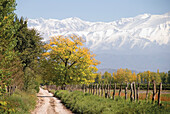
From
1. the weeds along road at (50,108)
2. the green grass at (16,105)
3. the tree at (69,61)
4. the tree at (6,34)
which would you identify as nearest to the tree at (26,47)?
the weeds along road at (50,108)

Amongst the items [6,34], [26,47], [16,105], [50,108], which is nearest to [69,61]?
[26,47]

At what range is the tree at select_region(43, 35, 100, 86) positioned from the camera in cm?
4747

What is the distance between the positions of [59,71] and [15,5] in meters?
30.0

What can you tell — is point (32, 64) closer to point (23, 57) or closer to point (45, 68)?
point (23, 57)

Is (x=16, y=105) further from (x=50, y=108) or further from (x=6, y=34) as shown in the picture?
(x=50, y=108)

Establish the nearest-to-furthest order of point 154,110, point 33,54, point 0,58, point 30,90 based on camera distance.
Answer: point 154,110
point 0,58
point 30,90
point 33,54

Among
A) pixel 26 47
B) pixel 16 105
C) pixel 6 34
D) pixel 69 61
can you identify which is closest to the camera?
pixel 6 34

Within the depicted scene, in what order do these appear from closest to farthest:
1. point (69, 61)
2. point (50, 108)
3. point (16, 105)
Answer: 1. point (16, 105)
2. point (50, 108)
3. point (69, 61)

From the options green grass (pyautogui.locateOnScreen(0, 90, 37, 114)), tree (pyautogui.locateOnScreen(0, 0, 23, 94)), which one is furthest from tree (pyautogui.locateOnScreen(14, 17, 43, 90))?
tree (pyautogui.locateOnScreen(0, 0, 23, 94))

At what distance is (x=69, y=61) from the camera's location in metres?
49.7

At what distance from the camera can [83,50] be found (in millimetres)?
48844

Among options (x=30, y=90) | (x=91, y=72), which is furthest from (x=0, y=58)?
(x=91, y=72)

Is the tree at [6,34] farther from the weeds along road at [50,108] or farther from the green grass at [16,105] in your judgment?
the weeds along road at [50,108]

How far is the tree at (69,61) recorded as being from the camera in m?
47.5
